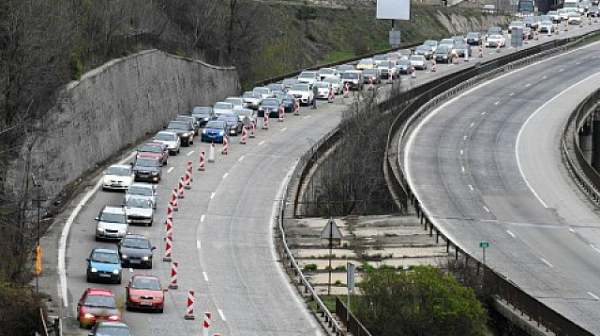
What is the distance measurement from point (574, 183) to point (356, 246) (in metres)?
19.5

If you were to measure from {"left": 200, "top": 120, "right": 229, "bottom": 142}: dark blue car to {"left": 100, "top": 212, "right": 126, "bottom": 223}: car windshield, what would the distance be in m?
26.0

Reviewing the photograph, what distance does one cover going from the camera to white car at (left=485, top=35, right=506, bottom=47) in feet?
470

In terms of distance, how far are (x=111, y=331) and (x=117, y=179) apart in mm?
29073

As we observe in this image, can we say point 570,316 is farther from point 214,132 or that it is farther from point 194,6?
point 194,6

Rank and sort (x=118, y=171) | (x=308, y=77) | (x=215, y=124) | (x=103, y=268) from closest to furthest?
(x=103, y=268), (x=118, y=171), (x=215, y=124), (x=308, y=77)

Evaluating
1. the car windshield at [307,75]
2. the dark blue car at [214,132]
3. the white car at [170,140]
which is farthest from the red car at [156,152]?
the car windshield at [307,75]

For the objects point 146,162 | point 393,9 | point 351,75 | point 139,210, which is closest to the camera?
point 139,210

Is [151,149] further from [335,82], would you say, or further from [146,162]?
[335,82]

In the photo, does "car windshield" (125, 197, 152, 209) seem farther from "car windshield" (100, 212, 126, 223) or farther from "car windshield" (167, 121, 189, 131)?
"car windshield" (167, 121, 189, 131)

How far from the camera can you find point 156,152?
Answer: 74.1 metres

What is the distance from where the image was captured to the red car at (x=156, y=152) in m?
73.3

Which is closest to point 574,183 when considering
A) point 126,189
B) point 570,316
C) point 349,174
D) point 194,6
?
point 349,174

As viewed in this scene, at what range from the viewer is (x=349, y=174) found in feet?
254

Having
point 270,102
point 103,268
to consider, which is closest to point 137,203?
point 103,268
